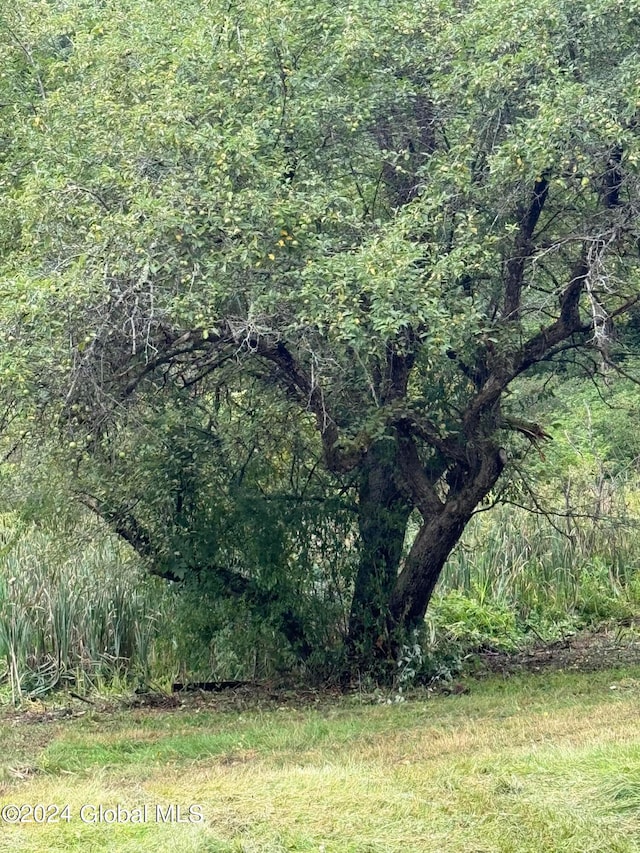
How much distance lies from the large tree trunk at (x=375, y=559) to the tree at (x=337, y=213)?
309 mm

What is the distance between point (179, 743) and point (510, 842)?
344cm

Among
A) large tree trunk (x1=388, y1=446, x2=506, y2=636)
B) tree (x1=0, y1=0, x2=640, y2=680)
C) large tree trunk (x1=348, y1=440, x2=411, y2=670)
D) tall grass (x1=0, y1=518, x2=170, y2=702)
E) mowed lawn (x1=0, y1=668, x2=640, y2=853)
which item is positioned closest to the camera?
mowed lawn (x1=0, y1=668, x2=640, y2=853)

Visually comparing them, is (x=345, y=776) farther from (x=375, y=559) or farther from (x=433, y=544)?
(x=375, y=559)

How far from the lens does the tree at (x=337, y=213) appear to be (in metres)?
6.96

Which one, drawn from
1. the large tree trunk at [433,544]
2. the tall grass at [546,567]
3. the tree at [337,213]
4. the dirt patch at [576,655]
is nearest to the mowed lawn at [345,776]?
the large tree trunk at [433,544]

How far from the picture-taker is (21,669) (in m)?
10.0

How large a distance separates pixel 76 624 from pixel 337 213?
5108 mm

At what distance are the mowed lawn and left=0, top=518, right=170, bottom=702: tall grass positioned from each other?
950 mm

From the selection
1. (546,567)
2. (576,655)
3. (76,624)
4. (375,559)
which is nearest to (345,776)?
(375,559)

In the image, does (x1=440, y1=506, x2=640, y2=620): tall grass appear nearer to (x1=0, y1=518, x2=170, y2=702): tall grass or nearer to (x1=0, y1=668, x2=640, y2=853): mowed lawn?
(x1=0, y1=668, x2=640, y2=853): mowed lawn

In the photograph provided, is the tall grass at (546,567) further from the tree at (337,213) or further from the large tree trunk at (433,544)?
the tree at (337,213)

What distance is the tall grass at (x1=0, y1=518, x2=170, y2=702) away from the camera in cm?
1005

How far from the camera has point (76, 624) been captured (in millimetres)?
10180

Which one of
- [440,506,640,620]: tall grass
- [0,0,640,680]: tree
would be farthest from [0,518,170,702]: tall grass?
[440,506,640,620]: tall grass
